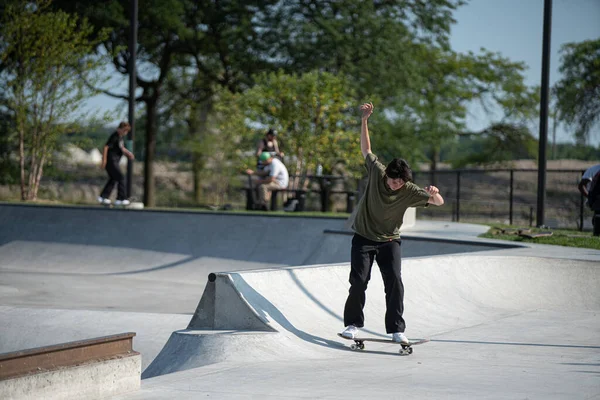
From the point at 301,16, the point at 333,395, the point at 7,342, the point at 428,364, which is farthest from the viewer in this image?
the point at 301,16

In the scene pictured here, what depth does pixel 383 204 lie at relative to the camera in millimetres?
6461

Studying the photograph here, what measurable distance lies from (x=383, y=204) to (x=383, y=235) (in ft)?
0.84

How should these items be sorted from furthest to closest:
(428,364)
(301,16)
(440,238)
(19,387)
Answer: (301,16) < (440,238) < (428,364) < (19,387)

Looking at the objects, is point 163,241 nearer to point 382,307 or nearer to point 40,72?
point 382,307

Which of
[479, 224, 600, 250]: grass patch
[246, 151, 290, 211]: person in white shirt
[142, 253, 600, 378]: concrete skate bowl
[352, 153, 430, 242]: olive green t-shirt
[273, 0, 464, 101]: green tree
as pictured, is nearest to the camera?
[142, 253, 600, 378]: concrete skate bowl

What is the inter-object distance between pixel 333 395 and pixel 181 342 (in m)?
1.91

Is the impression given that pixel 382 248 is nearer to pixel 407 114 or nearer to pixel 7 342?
pixel 7 342

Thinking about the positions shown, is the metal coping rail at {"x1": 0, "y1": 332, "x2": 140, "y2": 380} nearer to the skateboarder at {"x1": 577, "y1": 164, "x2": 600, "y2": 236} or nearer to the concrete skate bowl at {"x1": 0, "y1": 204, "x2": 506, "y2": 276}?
the concrete skate bowl at {"x1": 0, "y1": 204, "x2": 506, "y2": 276}

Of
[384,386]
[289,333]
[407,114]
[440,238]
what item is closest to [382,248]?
[289,333]

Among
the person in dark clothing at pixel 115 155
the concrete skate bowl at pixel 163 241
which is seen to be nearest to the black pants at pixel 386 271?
the concrete skate bowl at pixel 163 241

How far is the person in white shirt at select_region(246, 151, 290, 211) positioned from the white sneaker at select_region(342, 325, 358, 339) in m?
A: 11.6

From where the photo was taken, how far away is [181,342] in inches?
249

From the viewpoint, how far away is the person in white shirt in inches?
713

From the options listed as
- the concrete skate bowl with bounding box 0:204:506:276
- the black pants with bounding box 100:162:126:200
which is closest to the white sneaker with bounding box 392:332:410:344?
the concrete skate bowl with bounding box 0:204:506:276
